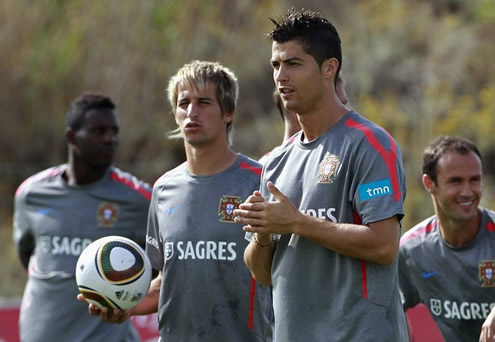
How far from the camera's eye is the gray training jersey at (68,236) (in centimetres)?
777

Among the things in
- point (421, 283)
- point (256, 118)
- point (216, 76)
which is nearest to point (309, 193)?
point (216, 76)

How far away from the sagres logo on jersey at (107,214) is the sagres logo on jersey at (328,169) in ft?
11.5

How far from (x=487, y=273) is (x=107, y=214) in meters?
3.26

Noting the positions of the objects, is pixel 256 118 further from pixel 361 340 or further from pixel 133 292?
pixel 361 340

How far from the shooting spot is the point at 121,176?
26.7 feet

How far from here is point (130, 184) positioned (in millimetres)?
8078

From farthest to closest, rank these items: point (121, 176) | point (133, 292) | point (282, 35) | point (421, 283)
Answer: point (121, 176) < point (421, 283) < point (133, 292) < point (282, 35)

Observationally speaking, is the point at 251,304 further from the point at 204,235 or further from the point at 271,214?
the point at 271,214

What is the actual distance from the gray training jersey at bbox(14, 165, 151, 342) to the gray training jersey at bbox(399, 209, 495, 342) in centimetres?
238

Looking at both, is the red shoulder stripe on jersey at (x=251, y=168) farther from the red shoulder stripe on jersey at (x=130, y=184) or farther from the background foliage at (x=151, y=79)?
the background foliage at (x=151, y=79)

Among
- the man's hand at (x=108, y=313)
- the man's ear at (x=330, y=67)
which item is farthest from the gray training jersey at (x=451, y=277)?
the man's ear at (x=330, y=67)

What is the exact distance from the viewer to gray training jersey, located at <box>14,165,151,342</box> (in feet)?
25.5

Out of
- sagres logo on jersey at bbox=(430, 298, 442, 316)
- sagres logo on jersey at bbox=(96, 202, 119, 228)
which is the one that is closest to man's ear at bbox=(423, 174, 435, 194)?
sagres logo on jersey at bbox=(430, 298, 442, 316)

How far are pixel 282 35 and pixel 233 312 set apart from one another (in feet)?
6.41
